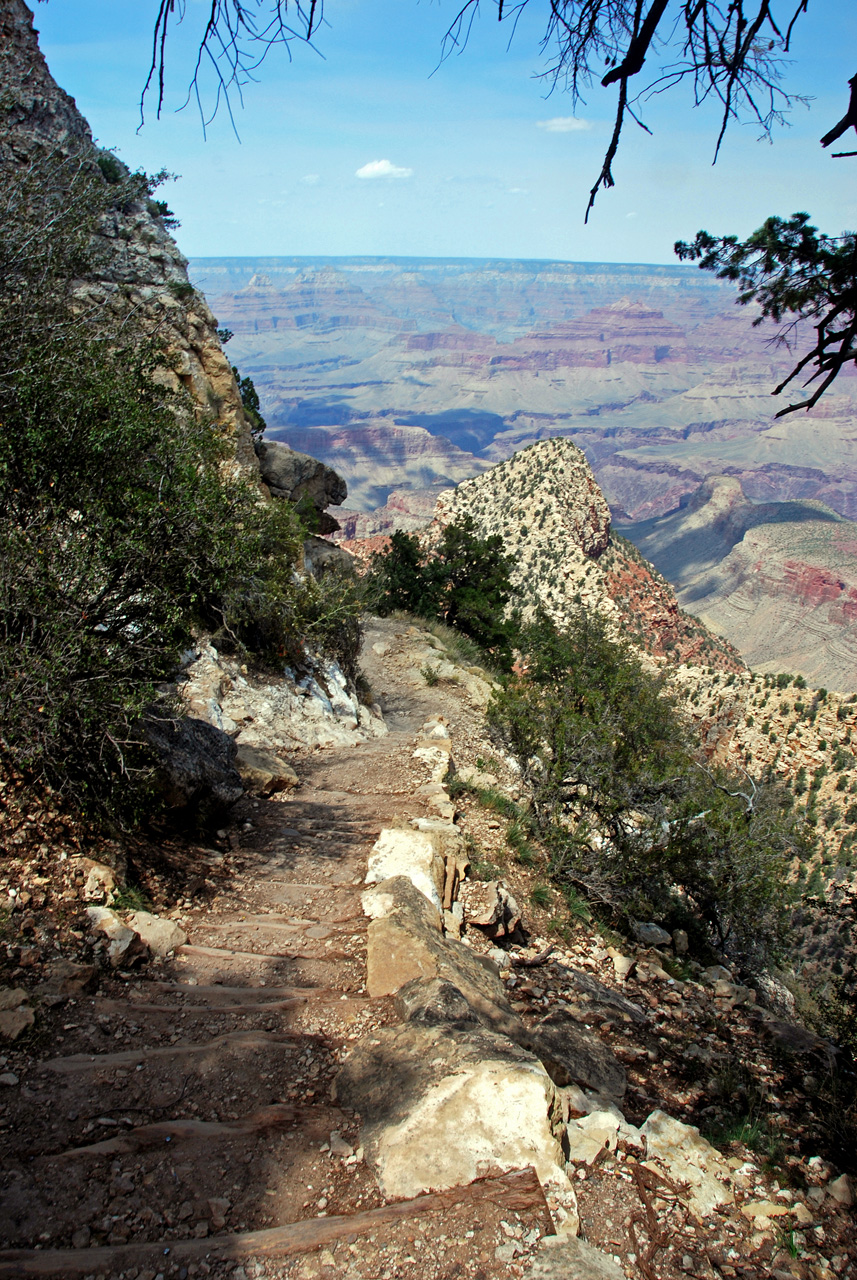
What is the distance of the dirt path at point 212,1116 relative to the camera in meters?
2.29

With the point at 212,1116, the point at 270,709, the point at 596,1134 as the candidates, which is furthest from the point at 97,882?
the point at 270,709

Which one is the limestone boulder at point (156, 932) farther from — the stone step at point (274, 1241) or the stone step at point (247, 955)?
the stone step at point (274, 1241)

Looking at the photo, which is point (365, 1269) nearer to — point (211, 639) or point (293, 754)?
point (293, 754)

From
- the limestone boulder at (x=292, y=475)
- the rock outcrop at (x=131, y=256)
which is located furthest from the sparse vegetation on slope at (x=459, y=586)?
the rock outcrop at (x=131, y=256)

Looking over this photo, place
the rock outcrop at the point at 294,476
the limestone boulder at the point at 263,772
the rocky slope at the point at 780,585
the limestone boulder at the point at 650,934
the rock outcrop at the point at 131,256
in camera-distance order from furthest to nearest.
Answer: the rocky slope at the point at 780,585
the rock outcrop at the point at 294,476
the rock outcrop at the point at 131,256
the limestone boulder at the point at 650,934
the limestone boulder at the point at 263,772

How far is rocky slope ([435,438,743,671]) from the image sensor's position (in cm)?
4247

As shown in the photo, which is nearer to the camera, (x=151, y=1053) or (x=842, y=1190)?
(x=151, y=1053)

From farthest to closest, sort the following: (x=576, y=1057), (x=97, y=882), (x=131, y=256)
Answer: (x=131, y=256) → (x=576, y=1057) → (x=97, y=882)

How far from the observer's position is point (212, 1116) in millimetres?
2842

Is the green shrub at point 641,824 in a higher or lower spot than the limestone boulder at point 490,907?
lower

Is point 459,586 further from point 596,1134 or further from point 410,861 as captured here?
point 596,1134

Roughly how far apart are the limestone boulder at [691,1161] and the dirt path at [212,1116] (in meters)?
1.15

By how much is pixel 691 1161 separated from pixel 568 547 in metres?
43.0

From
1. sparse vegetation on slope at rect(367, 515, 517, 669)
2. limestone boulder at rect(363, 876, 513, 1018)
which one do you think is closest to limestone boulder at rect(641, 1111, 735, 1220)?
limestone boulder at rect(363, 876, 513, 1018)
